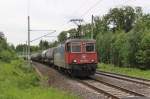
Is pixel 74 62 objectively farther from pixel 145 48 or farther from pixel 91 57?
pixel 145 48

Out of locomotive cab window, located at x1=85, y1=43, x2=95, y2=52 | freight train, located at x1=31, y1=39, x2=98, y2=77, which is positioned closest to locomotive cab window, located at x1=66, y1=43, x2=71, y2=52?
freight train, located at x1=31, y1=39, x2=98, y2=77

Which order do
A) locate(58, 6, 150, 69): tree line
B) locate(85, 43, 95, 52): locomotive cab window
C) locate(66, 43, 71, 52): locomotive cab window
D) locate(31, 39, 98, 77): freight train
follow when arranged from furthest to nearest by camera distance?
locate(58, 6, 150, 69): tree line
locate(85, 43, 95, 52): locomotive cab window
locate(66, 43, 71, 52): locomotive cab window
locate(31, 39, 98, 77): freight train

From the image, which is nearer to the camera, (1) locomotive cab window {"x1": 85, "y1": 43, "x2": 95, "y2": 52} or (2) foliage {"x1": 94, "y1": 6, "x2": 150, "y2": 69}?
(1) locomotive cab window {"x1": 85, "y1": 43, "x2": 95, "y2": 52}

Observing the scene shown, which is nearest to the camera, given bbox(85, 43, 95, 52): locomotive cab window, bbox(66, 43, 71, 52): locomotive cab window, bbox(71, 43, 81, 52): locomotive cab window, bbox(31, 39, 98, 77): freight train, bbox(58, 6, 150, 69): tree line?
bbox(31, 39, 98, 77): freight train

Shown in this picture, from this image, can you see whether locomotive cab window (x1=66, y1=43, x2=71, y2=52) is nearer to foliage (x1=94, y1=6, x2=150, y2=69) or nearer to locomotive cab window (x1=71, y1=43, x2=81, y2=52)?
locomotive cab window (x1=71, y1=43, x2=81, y2=52)

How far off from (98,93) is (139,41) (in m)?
23.4

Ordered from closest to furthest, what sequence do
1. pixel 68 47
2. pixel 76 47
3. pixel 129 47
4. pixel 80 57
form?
pixel 80 57 < pixel 76 47 < pixel 68 47 < pixel 129 47

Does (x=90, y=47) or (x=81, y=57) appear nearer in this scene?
(x=81, y=57)

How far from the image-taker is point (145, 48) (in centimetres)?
4031

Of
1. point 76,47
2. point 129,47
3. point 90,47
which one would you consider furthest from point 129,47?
point 76,47

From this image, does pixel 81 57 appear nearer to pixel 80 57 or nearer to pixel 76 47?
pixel 80 57

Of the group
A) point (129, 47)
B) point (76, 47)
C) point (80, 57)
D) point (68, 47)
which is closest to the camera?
point (80, 57)

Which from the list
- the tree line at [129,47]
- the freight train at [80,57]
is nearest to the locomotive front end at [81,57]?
the freight train at [80,57]

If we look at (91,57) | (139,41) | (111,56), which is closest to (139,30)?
(139,41)
